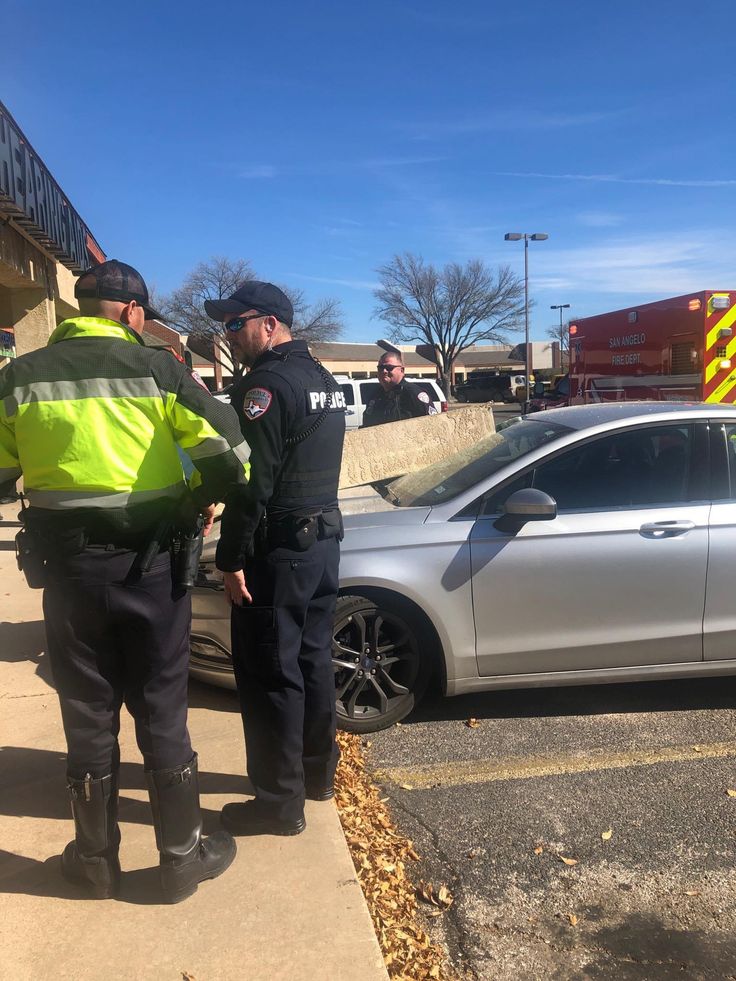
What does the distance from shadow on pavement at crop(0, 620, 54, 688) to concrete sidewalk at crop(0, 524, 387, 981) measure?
3.80 ft

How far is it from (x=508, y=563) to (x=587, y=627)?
519 millimetres

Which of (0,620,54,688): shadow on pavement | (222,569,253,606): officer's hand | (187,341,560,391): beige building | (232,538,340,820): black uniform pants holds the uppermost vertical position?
(187,341,560,391): beige building

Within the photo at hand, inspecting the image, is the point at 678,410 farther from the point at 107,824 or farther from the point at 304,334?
the point at 304,334

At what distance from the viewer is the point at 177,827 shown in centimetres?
248

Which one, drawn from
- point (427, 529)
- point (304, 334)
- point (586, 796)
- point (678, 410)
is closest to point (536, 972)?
point (586, 796)

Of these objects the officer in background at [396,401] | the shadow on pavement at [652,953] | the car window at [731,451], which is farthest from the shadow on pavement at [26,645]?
the car window at [731,451]

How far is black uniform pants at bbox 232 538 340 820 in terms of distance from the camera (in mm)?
2811

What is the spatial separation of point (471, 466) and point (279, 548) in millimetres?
1782

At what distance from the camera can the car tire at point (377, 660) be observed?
3729mm

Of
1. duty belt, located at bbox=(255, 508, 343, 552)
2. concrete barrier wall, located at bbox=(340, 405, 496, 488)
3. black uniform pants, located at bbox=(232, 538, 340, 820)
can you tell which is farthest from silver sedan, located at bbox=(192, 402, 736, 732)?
concrete barrier wall, located at bbox=(340, 405, 496, 488)

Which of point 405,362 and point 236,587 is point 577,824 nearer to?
point 236,587

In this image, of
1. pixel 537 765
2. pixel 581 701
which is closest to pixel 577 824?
pixel 537 765

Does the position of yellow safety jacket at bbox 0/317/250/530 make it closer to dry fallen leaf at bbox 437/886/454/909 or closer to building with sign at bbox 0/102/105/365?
dry fallen leaf at bbox 437/886/454/909

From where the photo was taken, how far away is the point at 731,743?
3.83 meters
